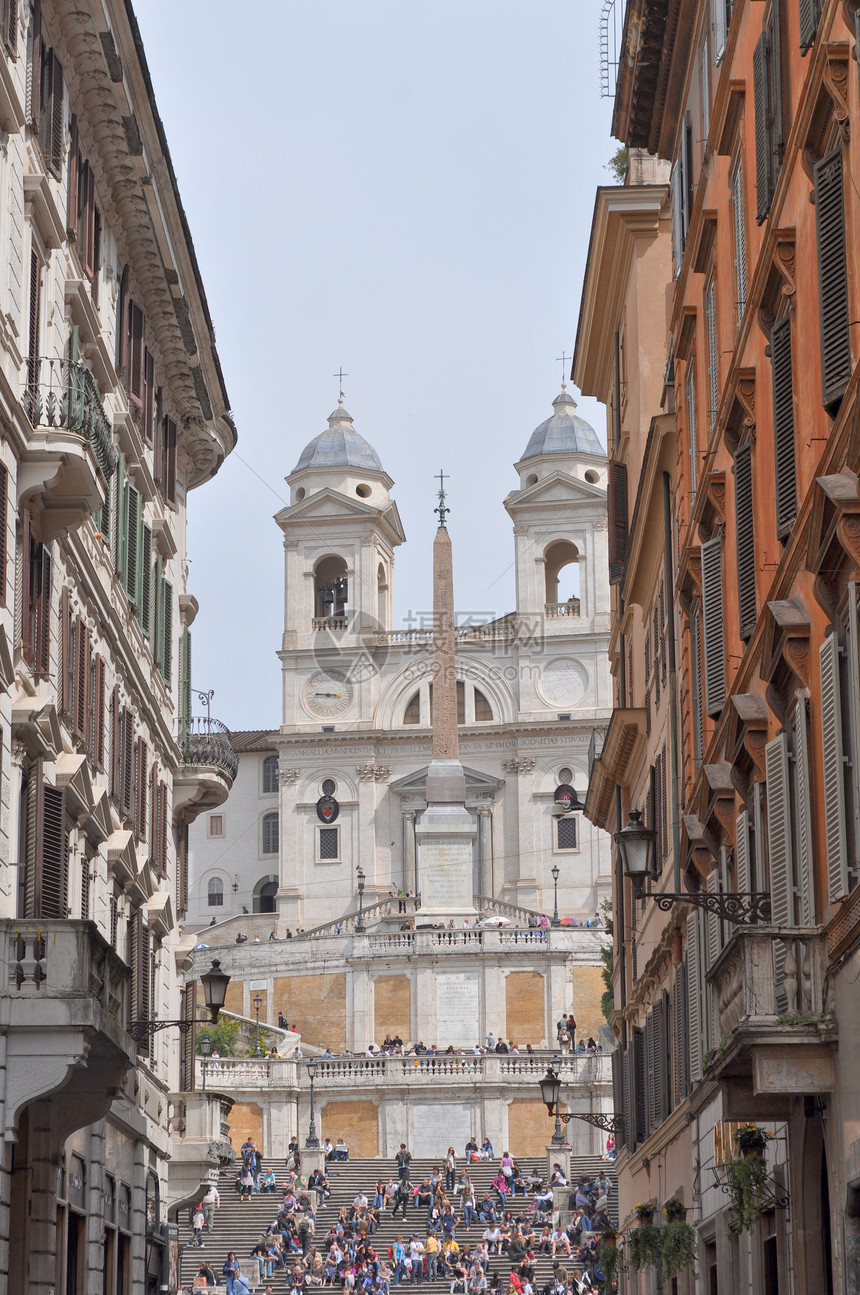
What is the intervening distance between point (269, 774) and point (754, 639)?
102814 mm

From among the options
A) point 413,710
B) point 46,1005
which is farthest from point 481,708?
point 46,1005

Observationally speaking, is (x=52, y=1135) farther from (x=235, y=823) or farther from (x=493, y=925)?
(x=235, y=823)

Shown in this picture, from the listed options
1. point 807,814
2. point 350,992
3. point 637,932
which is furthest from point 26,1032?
point 350,992

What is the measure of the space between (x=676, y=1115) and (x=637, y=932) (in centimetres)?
842

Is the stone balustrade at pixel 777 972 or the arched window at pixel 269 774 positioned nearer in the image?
the stone balustrade at pixel 777 972

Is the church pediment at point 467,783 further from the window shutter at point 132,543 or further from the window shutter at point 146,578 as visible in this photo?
the window shutter at point 132,543

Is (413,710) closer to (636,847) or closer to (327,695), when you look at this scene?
(327,695)

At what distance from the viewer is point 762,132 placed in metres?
17.8

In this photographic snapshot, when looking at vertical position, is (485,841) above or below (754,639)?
above

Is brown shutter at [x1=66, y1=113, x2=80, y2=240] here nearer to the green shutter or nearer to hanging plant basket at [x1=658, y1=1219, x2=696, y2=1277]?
the green shutter

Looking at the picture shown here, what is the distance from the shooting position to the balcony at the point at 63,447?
22.5 m

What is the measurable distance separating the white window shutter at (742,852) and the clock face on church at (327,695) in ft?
305

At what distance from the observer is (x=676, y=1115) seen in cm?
2703

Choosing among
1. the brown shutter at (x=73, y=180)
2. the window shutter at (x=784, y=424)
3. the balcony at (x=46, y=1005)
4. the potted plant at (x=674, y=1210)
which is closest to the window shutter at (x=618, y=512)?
the brown shutter at (x=73, y=180)
